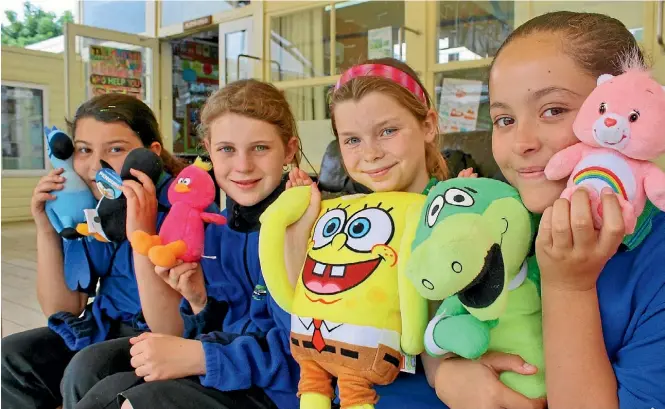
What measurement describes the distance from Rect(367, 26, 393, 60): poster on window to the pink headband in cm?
303

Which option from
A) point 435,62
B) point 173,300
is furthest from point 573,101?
point 435,62

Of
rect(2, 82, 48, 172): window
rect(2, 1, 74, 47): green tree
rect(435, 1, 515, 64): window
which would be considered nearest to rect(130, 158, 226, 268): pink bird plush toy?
rect(435, 1, 515, 64): window

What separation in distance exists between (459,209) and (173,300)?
789 millimetres

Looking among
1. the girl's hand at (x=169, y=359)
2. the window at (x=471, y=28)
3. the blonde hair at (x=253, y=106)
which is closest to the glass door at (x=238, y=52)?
the window at (x=471, y=28)

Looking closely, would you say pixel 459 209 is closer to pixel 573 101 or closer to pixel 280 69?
pixel 573 101

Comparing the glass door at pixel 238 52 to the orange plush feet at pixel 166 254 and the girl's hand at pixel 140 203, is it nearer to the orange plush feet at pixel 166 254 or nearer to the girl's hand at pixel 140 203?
the girl's hand at pixel 140 203

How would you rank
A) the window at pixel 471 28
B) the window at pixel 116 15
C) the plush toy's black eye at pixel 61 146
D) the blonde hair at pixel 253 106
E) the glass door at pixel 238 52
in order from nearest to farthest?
the blonde hair at pixel 253 106 → the plush toy's black eye at pixel 61 146 → the window at pixel 471 28 → the glass door at pixel 238 52 → the window at pixel 116 15

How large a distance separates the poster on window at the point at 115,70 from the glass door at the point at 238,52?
966mm

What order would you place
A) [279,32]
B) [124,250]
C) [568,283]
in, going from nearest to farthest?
[568,283] < [124,250] < [279,32]

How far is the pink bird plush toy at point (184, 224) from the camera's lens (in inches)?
41.2

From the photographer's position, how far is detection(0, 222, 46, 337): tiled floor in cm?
249

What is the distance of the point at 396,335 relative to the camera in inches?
30.0

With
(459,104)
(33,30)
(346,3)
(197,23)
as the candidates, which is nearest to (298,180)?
(459,104)

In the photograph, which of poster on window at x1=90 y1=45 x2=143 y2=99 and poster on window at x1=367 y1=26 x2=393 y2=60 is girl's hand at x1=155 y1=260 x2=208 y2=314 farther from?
poster on window at x1=90 y1=45 x2=143 y2=99
